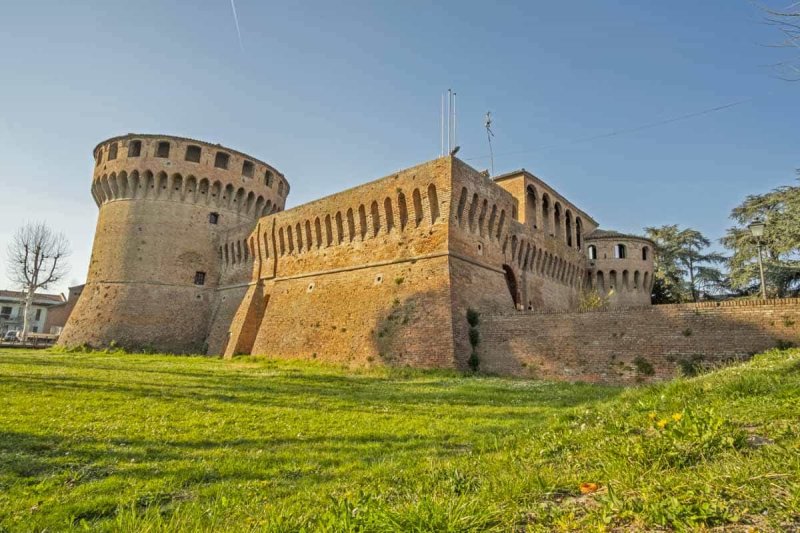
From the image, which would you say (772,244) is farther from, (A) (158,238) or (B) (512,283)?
(A) (158,238)

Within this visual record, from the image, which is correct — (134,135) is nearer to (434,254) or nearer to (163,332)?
(163,332)

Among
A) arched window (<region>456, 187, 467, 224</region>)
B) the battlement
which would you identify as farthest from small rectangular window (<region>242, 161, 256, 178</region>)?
arched window (<region>456, 187, 467, 224</region>)

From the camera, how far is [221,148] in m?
30.2

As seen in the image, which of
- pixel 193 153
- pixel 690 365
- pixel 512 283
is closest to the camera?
pixel 690 365

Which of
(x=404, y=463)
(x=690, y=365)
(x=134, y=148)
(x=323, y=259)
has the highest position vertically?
(x=134, y=148)

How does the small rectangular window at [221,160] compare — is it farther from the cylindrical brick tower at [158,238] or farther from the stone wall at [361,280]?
the stone wall at [361,280]

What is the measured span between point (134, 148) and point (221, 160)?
591 cm

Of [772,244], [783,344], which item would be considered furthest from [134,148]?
[772,244]

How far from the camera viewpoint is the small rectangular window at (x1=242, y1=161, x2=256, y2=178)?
31422 mm

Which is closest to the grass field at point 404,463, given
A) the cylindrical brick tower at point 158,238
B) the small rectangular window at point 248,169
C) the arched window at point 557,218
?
the cylindrical brick tower at point 158,238

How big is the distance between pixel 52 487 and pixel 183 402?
17.1 ft

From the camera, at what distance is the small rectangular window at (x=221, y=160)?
1201 inches

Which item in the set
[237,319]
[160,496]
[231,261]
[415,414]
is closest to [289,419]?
[415,414]

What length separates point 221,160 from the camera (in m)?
30.7
